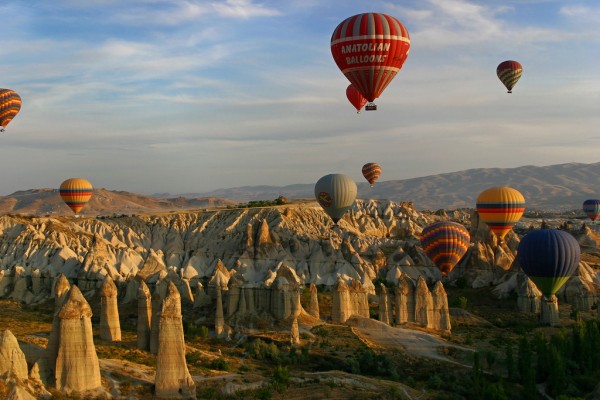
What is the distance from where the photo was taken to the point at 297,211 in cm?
10519

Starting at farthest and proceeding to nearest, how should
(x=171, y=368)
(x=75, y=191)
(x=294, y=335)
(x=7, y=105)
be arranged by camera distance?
1. (x=75, y=191)
2. (x=7, y=105)
3. (x=294, y=335)
4. (x=171, y=368)

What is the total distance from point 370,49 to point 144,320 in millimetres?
25803

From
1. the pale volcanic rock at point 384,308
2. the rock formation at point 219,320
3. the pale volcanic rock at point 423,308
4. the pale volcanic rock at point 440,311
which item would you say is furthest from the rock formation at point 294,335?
the pale volcanic rock at point 440,311

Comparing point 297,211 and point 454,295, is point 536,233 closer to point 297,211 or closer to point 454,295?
point 454,295

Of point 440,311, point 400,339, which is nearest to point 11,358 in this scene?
point 400,339

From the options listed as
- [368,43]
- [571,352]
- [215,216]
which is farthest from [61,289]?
[215,216]

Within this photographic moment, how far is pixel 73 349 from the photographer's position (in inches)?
1430

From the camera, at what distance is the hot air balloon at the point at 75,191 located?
10938 cm

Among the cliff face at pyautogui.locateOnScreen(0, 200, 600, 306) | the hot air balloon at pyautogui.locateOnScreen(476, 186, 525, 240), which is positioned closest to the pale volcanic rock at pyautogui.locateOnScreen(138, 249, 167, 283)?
the cliff face at pyautogui.locateOnScreen(0, 200, 600, 306)

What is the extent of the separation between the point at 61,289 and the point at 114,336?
6455mm

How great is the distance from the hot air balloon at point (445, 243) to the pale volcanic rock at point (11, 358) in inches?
2061

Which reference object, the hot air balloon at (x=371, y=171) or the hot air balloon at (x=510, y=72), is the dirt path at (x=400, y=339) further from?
the hot air balloon at (x=371, y=171)

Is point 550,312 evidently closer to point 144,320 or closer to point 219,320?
point 219,320

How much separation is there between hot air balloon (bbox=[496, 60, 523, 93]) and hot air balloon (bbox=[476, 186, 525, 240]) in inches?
834
